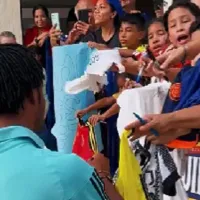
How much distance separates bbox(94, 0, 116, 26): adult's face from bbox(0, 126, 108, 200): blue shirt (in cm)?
339

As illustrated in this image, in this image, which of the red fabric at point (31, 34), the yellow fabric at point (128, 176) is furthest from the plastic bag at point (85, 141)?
the red fabric at point (31, 34)

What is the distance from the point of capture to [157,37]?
4066mm

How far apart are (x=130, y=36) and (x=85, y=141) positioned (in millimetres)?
846

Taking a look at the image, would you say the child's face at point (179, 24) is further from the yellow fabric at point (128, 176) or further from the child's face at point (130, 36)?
the child's face at point (130, 36)

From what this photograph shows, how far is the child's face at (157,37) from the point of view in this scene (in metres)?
3.99

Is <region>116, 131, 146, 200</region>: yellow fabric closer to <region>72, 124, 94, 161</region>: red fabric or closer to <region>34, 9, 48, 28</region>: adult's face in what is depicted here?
<region>72, 124, 94, 161</region>: red fabric

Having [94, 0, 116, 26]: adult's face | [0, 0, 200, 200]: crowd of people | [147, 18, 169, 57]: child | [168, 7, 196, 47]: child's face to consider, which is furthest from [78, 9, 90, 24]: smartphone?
[168, 7, 196, 47]: child's face

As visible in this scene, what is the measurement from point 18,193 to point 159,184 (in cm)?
135

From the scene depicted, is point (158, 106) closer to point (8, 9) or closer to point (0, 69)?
point (0, 69)

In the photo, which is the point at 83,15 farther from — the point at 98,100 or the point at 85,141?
the point at 85,141

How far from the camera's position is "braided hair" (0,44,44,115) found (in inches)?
63.2

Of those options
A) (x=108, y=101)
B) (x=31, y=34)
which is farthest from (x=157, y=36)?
(x=31, y=34)

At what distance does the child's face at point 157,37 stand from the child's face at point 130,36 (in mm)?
429

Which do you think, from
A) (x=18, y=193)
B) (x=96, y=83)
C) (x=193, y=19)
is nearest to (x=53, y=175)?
(x=18, y=193)
